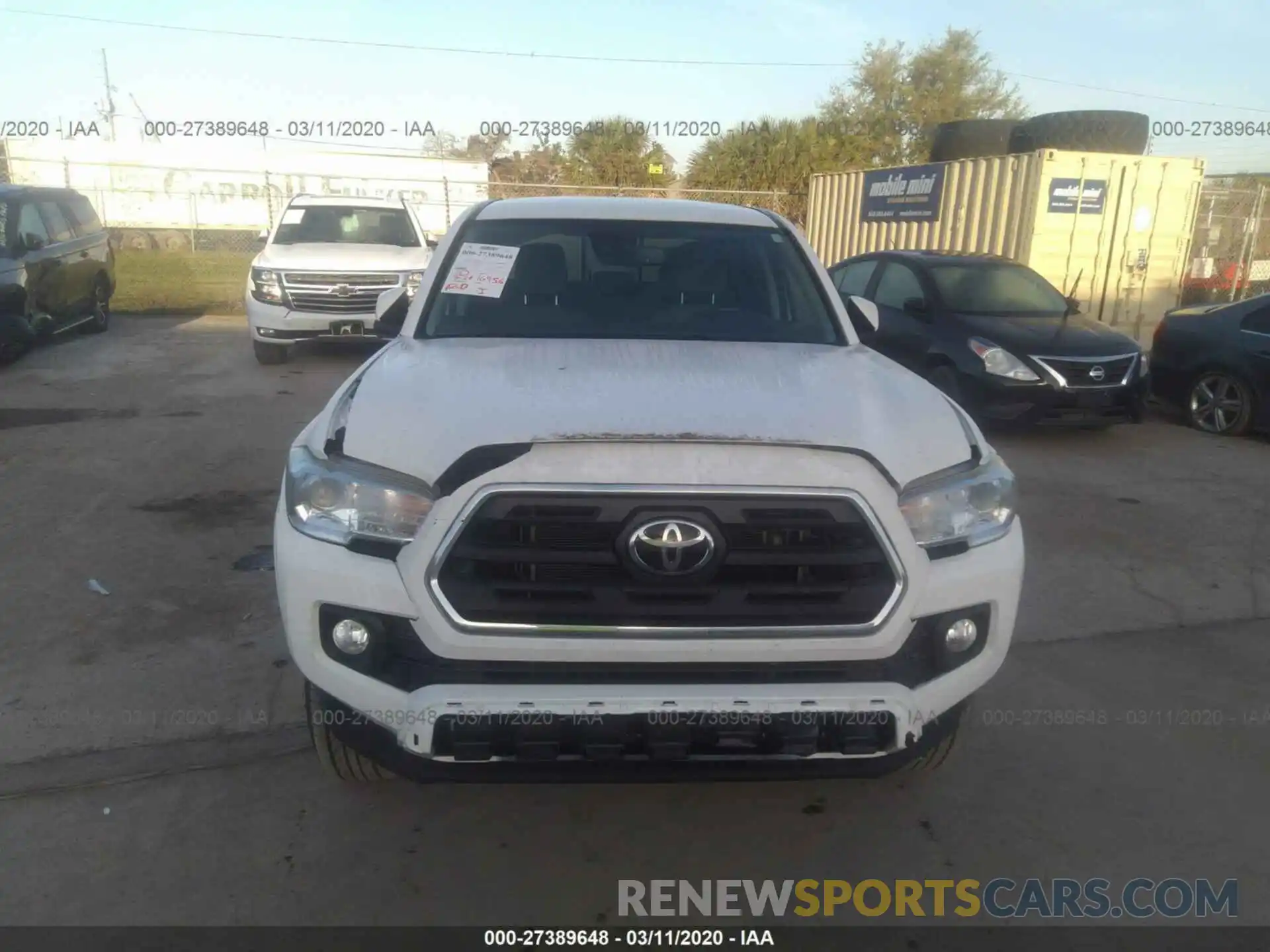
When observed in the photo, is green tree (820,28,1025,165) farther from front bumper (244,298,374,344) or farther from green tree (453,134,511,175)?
front bumper (244,298,374,344)

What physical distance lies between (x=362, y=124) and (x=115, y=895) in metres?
19.0

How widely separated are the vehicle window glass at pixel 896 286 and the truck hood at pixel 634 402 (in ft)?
18.8

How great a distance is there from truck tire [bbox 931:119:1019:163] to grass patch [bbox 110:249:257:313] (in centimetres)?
1190

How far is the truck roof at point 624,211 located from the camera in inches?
157

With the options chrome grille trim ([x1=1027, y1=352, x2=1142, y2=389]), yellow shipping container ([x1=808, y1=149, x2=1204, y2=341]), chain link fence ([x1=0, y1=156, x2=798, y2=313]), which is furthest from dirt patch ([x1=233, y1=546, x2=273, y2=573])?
chain link fence ([x1=0, y1=156, x2=798, y2=313])

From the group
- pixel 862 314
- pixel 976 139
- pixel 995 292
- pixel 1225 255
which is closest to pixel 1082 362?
pixel 995 292

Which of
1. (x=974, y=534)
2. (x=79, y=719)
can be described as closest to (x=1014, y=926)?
(x=974, y=534)

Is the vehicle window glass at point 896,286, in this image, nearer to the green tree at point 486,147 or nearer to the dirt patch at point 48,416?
the dirt patch at point 48,416

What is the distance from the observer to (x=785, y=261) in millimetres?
3939

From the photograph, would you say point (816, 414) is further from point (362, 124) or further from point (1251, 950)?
point (362, 124)

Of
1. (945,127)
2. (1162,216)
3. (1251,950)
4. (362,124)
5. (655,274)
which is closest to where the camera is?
(1251,950)

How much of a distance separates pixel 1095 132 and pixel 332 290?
415 inches

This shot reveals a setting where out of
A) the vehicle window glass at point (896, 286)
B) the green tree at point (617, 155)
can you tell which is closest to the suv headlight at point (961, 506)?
the vehicle window glass at point (896, 286)

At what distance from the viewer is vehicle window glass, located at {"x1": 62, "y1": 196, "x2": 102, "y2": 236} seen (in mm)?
11632
